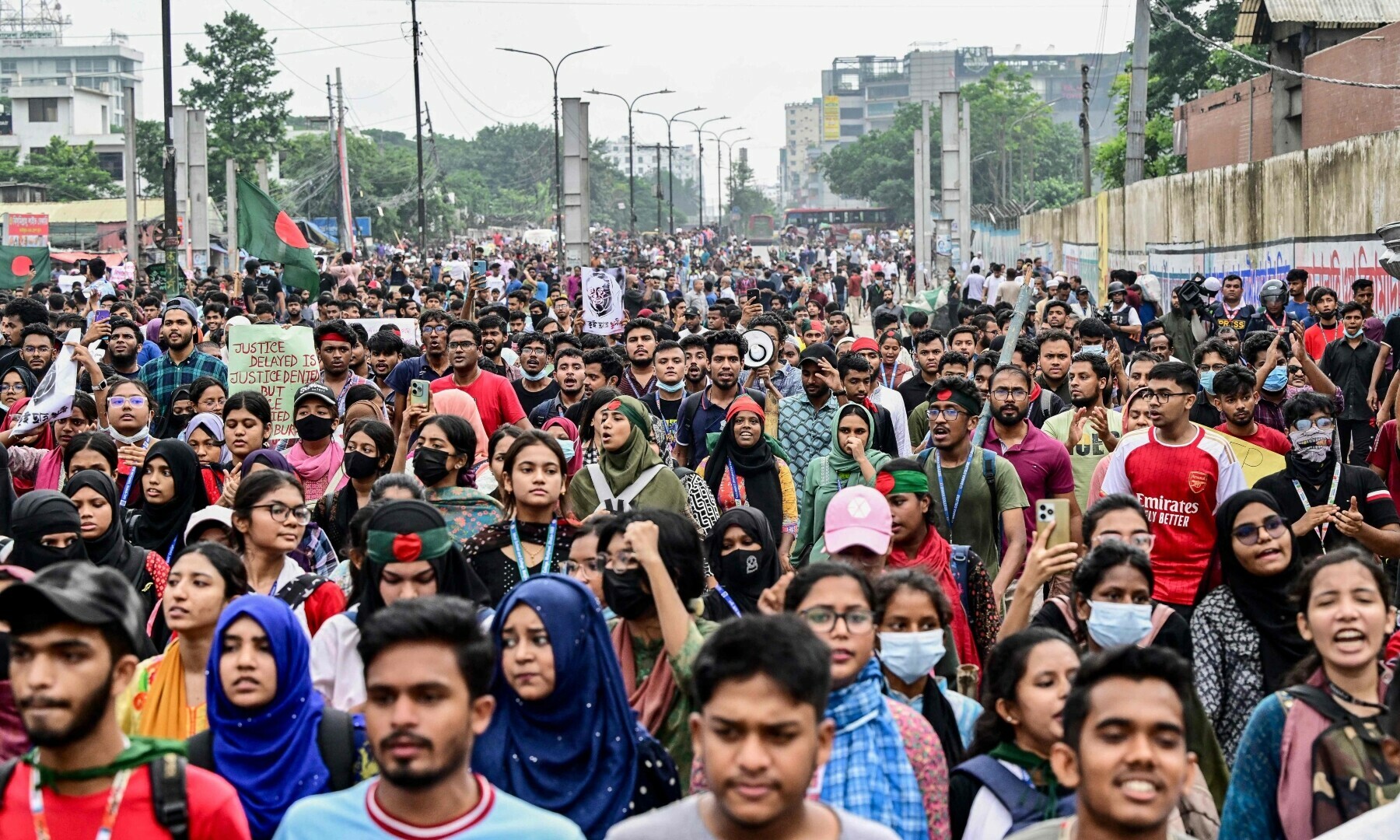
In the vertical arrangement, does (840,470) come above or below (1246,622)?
above

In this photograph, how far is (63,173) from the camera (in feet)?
270

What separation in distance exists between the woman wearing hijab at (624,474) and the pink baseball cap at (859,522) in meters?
1.93

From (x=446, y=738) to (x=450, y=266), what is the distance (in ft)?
92.4

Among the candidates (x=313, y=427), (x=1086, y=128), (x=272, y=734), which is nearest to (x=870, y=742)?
(x=272, y=734)

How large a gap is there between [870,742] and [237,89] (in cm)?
7902

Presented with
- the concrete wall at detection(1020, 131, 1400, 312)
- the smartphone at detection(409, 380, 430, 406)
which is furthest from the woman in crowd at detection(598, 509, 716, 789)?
the concrete wall at detection(1020, 131, 1400, 312)

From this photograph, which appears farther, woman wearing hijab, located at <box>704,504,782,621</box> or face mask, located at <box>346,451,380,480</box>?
face mask, located at <box>346,451,380,480</box>

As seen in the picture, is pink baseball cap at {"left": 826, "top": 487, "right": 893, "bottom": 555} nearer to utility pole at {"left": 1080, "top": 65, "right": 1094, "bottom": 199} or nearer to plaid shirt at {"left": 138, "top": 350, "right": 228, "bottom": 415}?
plaid shirt at {"left": 138, "top": 350, "right": 228, "bottom": 415}

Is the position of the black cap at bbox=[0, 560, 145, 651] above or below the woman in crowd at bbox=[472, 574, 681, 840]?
above

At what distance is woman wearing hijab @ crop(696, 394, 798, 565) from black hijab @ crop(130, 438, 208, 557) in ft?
7.59

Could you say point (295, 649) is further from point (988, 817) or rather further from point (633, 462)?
point (633, 462)

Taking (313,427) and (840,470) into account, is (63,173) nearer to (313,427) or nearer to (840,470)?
(313,427)

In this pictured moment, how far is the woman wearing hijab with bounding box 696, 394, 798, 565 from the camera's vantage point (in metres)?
8.52

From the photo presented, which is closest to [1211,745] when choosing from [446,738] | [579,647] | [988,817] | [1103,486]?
[988,817]
